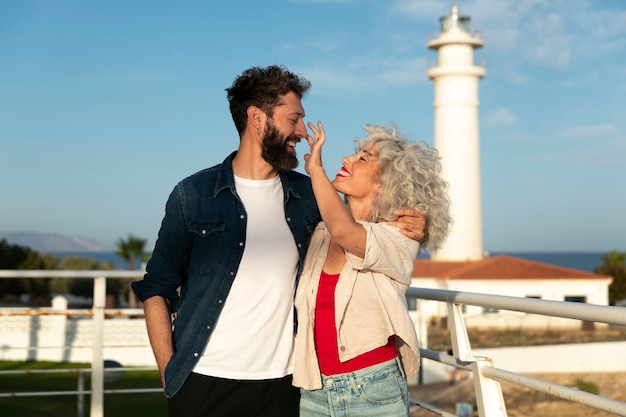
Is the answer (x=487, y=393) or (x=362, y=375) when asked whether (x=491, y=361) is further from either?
(x=362, y=375)

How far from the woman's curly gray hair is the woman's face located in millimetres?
18

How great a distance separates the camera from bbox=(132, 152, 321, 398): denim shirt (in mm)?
2553

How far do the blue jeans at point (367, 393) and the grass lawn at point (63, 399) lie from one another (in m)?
4.10

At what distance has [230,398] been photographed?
2.53m

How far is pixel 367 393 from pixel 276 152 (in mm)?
777

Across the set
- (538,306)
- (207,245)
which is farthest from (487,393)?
(207,245)

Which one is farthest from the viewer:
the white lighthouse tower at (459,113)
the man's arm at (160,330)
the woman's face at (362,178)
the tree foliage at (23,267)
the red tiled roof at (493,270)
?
the tree foliage at (23,267)

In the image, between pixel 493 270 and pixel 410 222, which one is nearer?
pixel 410 222

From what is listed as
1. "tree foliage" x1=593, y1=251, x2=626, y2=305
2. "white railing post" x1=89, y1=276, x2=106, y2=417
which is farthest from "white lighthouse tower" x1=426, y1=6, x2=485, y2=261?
"white railing post" x1=89, y1=276, x2=106, y2=417

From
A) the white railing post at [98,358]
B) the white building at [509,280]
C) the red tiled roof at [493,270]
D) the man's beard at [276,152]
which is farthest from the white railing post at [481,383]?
the red tiled roof at [493,270]

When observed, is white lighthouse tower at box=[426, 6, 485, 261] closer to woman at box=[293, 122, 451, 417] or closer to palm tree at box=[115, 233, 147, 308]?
palm tree at box=[115, 233, 147, 308]

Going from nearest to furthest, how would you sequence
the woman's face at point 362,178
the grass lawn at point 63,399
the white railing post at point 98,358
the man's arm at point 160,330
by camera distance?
the woman's face at point 362,178
the man's arm at point 160,330
the white railing post at point 98,358
the grass lawn at point 63,399

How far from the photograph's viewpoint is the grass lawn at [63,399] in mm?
8414

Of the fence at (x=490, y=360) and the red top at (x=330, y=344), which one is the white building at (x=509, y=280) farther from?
the red top at (x=330, y=344)
